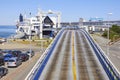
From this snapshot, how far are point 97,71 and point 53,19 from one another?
156m

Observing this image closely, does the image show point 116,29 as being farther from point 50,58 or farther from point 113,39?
point 50,58

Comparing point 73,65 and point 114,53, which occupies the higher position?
point 73,65

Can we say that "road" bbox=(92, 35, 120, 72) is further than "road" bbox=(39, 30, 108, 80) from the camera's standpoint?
Yes

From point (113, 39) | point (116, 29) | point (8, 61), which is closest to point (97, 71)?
point (8, 61)

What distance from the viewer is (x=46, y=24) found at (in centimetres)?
18538

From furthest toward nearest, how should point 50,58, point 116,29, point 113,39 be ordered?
point 116,29, point 113,39, point 50,58

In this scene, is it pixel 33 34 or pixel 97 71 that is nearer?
pixel 97 71

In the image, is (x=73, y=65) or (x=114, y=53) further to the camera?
(x=114, y=53)

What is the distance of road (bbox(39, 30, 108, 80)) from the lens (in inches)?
1298

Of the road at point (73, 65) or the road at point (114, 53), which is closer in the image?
the road at point (73, 65)

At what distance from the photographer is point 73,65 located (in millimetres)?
39469

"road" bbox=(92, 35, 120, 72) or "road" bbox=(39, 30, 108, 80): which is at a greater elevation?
"road" bbox=(39, 30, 108, 80)

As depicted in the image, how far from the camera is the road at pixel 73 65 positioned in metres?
33.0

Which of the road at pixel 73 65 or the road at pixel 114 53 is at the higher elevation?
the road at pixel 73 65
